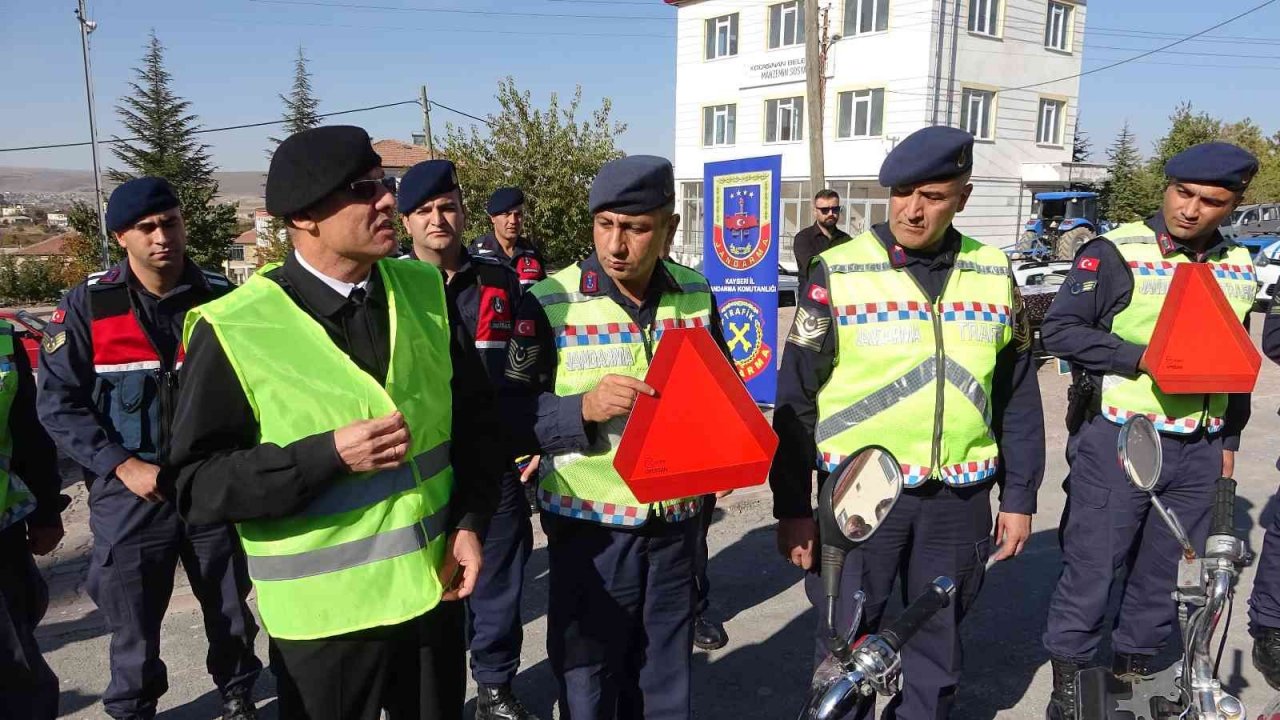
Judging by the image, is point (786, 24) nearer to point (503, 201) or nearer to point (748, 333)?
point (748, 333)

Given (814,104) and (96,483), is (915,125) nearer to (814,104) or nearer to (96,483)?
(814,104)

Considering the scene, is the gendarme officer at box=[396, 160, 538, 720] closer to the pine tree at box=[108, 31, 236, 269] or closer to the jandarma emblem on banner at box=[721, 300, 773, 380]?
the jandarma emblem on banner at box=[721, 300, 773, 380]

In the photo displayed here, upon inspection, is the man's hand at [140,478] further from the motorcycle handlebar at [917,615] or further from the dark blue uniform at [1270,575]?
the dark blue uniform at [1270,575]

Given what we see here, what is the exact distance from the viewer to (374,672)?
2.04m

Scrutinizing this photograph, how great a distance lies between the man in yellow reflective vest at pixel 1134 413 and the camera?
338cm

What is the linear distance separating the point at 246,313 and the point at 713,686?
277cm

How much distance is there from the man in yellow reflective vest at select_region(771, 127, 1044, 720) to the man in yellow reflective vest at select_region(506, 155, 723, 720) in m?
0.45

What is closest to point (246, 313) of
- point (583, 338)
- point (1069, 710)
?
point (583, 338)

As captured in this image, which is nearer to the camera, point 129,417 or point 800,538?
point 800,538

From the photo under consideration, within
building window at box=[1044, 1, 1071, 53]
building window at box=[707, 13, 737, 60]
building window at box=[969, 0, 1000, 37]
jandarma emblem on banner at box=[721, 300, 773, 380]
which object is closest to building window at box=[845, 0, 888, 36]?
building window at box=[969, 0, 1000, 37]

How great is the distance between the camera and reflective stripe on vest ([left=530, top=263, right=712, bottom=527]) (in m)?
2.51

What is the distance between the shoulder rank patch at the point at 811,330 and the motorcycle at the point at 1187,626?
3.03ft

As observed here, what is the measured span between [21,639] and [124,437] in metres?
0.84

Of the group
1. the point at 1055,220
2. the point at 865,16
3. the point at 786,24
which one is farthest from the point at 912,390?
the point at 786,24
